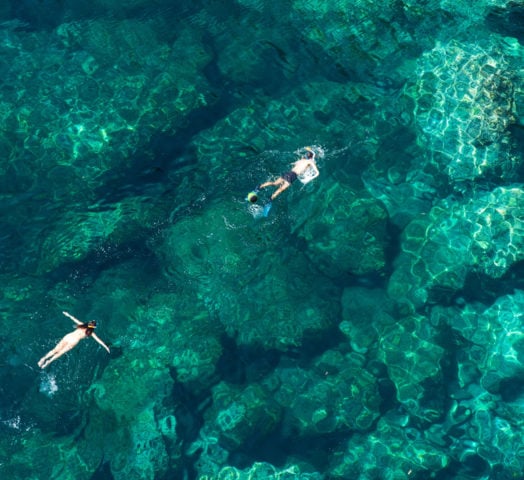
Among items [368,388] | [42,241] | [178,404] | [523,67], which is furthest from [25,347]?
[523,67]

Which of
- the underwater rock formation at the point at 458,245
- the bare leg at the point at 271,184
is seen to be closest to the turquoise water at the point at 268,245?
the underwater rock formation at the point at 458,245

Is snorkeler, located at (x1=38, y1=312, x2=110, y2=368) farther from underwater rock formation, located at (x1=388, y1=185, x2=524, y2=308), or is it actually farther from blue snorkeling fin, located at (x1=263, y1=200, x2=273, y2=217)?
underwater rock formation, located at (x1=388, y1=185, x2=524, y2=308)

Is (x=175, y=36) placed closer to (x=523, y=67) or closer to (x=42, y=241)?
(x=42, y=241)

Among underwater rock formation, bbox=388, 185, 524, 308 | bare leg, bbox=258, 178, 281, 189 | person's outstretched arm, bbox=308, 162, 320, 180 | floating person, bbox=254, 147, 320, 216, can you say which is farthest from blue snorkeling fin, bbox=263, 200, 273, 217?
underwater rock formation, bbox=388, 185, 524, 308

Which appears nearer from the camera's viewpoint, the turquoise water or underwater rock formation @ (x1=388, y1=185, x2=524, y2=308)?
the turquoise water

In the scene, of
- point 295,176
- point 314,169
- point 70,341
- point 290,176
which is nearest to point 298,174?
point 295,176
